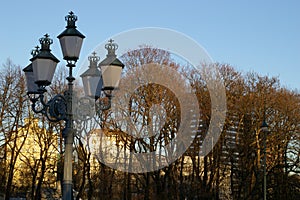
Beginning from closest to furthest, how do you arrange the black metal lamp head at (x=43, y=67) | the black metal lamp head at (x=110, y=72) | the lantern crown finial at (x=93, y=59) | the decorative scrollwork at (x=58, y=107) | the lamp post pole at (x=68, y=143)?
1. the lamp post pole at (x=68, y=143)
2. the black metal lamp head at (x=43, y=67)
3. the decorative scrollwork at (x=58, y=107)
4. the black metal lamp head at (x=110, y=72)
5. the lantern crown finial at (x=93, y=59)

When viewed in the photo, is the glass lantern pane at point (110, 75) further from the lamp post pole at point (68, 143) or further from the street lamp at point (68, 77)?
the lamp post pole at point (68, 143)

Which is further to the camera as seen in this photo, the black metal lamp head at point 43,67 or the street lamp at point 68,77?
the black metal lamp head at point 43,67

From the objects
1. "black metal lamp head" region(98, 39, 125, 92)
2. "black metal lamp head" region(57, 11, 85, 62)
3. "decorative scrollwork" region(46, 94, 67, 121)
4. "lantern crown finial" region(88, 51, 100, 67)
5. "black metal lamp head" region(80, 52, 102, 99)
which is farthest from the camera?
"lantern crown finial" region(88, 51, 100, 67)

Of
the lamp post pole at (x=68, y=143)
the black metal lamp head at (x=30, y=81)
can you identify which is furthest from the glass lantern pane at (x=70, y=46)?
the black metal lamp head at (x=30, y=81)

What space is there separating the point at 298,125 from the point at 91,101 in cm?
2360

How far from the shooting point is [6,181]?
105ft

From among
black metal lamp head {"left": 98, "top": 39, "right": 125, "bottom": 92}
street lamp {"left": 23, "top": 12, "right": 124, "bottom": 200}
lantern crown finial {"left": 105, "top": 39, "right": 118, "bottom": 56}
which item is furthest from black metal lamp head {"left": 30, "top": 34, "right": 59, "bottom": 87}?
lantern crown finial {"left": 105, "top": 39, "right": 118, "bottom": 56}

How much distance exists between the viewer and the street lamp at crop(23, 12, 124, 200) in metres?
7.82

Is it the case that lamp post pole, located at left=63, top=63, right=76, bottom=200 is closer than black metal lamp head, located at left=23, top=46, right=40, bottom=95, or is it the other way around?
lamp post pole, located at left=63, top=63, right=76, bottom=200

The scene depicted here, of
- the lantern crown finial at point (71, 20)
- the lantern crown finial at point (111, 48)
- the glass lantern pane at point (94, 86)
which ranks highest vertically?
the lantern crown finial at point (71, 20)

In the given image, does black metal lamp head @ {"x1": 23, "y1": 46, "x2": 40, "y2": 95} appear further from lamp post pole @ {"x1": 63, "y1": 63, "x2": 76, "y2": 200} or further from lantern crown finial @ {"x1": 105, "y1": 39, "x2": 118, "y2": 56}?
lantern crown finial @ {"x1": 105, "y1": 39, "x2": 118, "y2": 56}

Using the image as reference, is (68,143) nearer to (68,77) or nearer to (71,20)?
(68,77)

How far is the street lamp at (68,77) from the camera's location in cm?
782

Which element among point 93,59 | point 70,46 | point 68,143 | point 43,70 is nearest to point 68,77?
point 43,70
